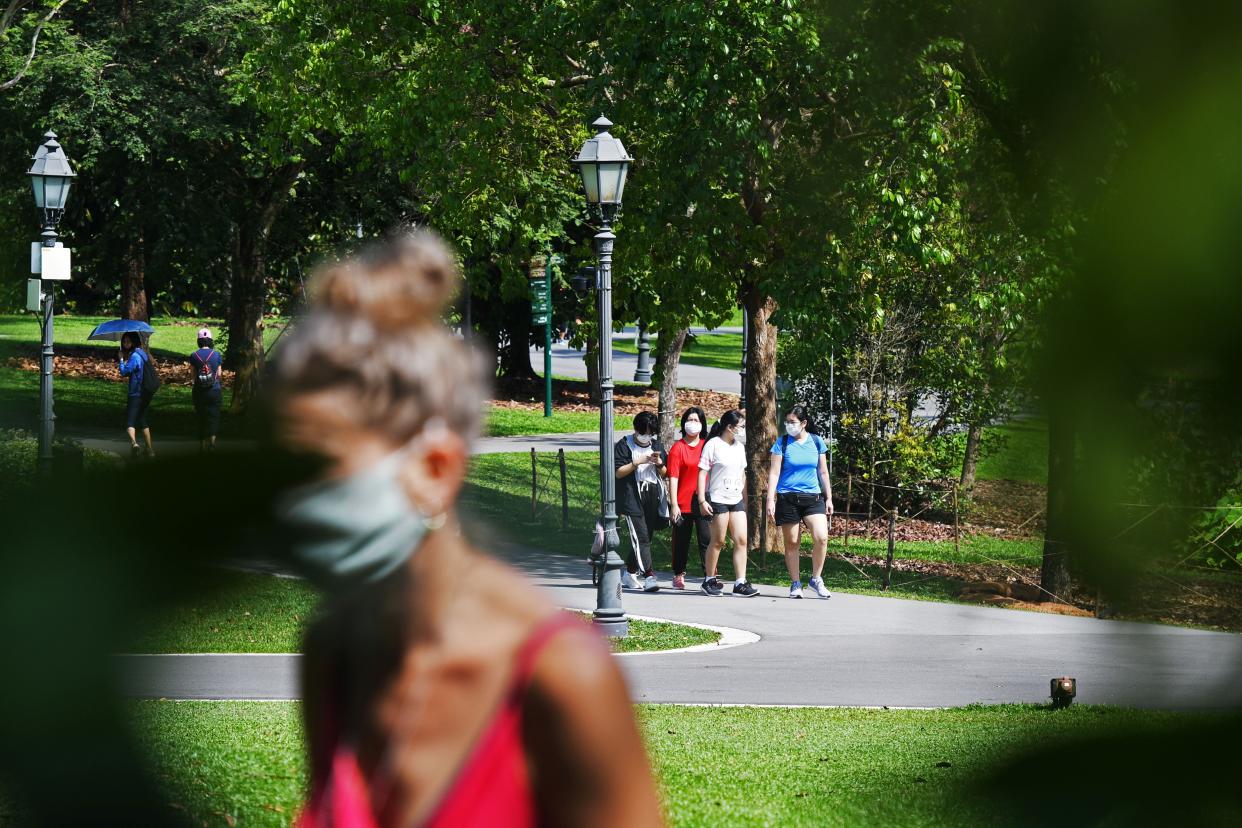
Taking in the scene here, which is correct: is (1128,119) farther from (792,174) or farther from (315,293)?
(315,293)

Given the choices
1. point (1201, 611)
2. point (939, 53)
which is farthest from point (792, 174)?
point (1201, 611)

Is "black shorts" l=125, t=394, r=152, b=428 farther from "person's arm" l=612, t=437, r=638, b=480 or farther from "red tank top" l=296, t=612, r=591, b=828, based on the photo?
"person's arm" l=612, t=437, r=638, b=480

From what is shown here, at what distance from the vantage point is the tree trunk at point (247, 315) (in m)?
0.97

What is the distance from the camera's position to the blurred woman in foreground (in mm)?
832

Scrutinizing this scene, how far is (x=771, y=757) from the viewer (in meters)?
7.93

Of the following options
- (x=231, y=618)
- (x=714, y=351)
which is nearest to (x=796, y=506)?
(x=231, y=618)

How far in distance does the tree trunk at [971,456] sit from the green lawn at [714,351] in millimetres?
50070

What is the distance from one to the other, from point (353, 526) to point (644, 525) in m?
14.7

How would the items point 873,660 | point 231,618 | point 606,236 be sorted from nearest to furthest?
point 231,618
point 873,660
point 606,236

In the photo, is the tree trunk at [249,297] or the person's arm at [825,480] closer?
the tree trunk at [249,297]

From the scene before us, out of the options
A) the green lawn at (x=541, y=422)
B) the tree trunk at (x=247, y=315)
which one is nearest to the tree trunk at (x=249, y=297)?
the tree trunk at (x=247, y=315)

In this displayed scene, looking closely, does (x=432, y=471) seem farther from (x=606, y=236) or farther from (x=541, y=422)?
(x=541, y=422)

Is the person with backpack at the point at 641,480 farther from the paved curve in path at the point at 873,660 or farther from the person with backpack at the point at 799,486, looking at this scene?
the person with backpack at the point at 799,486

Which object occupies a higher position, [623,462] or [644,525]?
[623,462]
